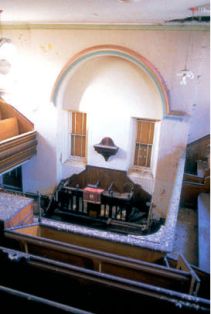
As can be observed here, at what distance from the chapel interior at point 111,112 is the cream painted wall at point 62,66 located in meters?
0.02

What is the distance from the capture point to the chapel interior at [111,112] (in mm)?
3793

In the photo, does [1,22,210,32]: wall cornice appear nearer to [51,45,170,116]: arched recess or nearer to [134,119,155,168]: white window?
[51,45,170,116]: arched recess

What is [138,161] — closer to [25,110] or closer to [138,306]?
[25,110]

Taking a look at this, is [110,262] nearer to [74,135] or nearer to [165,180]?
[165,180]

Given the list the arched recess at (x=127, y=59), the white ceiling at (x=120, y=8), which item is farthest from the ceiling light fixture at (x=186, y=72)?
the white ceiling at (x=120, y=8)

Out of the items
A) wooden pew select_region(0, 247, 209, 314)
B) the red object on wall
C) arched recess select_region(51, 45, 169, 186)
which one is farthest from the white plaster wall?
wooden pew select_region(0, 247, 209, 314)

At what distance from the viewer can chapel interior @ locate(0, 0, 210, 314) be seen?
3.79 meters

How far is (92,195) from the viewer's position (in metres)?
5.62

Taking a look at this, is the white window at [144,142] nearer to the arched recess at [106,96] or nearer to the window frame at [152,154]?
the window frame at [152,154]

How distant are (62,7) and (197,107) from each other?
317cm

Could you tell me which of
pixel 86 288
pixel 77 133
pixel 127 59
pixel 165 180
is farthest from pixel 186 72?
pixel 86 288

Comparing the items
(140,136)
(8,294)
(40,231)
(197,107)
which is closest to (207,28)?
(197,107)

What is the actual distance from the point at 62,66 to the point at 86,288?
4.96 metres

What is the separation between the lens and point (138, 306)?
124 centimetres
